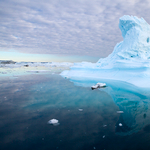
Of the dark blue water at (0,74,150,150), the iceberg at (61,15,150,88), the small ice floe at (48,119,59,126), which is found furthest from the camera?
the iceberg at (61,15,150,88)

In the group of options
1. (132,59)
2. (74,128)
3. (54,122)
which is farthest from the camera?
(132,59)

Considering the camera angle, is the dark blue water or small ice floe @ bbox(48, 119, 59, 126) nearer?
the dark blue water

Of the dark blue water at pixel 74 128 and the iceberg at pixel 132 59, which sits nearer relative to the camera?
the dark blue water at pixel 74 128

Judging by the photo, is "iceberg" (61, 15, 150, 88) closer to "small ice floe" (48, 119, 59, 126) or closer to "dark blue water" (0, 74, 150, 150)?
"dark blue water" (0, 74, 150, 150)

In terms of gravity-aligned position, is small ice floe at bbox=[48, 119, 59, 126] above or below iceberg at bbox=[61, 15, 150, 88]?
below

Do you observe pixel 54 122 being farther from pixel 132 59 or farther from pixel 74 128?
pixel 132 59

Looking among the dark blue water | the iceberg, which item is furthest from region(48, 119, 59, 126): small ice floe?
the iceberg

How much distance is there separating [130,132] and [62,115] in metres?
2.24

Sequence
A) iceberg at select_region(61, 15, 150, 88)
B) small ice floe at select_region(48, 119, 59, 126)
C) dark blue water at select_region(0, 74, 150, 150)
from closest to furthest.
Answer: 1. dark blue water at select_region(0, 74, 150, 150)
2. small ice floe at select_region(48, 119, 59, 126)
3. iceberg at select_region(61, 15, 150, 88)

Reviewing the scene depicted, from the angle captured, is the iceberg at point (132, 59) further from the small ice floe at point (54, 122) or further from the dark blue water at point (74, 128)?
the small ice floe at point (54, 122)

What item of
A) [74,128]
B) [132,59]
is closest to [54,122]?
[74,128]

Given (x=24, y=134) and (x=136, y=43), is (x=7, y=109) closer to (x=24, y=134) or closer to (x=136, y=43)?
(x=24, y=134)

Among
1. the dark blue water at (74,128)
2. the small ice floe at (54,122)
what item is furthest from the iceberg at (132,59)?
the small ice floe at (54,122)

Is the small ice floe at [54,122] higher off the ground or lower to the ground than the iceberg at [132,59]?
lower
